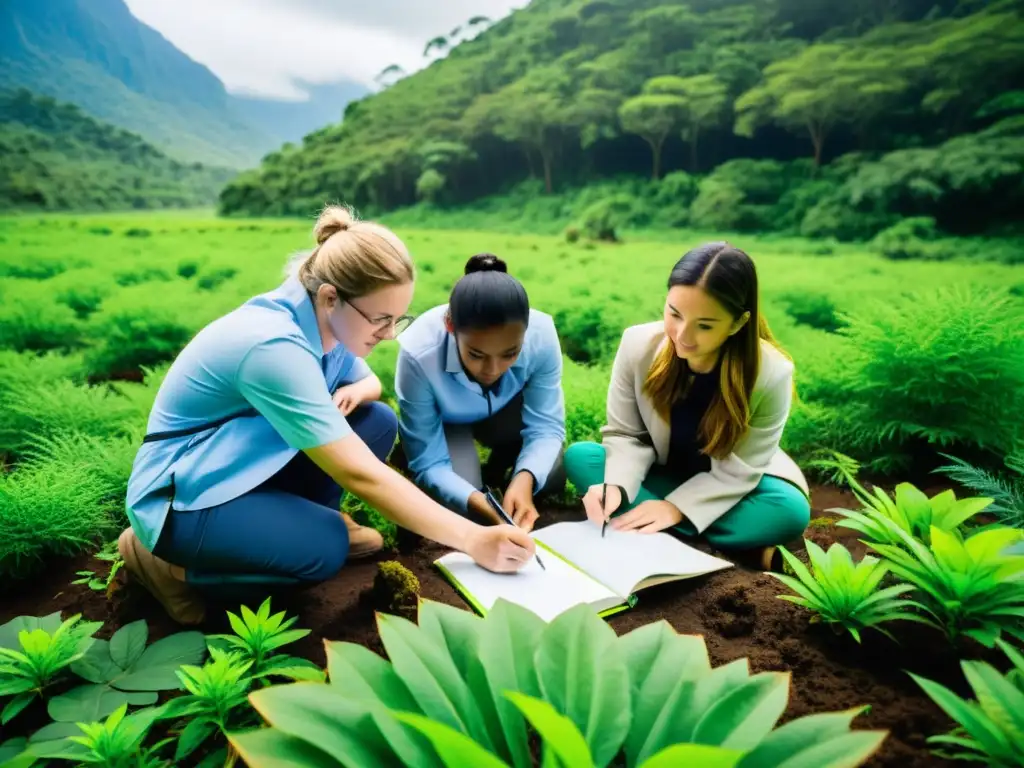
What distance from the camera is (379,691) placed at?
90 cm

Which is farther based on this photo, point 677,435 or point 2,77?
point 2,77

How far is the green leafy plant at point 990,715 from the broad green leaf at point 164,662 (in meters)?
1.41

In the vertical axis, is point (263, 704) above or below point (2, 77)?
below

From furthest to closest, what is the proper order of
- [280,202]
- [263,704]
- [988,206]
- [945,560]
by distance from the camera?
[280,202]
[988,206]
[945,560]
[263,704]

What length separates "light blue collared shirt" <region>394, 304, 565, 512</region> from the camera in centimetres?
211

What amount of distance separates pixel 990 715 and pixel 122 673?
165 cm

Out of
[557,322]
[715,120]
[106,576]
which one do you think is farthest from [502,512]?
[715,120]

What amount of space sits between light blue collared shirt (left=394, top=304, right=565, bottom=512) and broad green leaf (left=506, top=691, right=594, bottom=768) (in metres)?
1.33

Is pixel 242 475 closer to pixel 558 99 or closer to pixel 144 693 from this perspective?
pixel 144 693

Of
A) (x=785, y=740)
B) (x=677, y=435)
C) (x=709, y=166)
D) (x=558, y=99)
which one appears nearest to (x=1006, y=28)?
(x=709, y=166)

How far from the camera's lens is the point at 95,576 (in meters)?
1.89

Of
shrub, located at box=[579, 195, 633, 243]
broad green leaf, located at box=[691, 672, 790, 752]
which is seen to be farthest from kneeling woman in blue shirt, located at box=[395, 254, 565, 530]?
shrub, located at box=[579, 195, 633, 243]

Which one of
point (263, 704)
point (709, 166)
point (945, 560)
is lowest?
point (945, 560)

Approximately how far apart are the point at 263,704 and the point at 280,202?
33.2 feet
